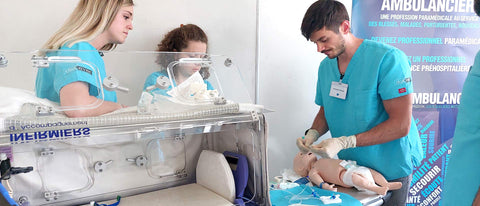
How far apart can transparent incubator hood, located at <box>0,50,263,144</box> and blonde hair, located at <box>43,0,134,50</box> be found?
0.13 metres

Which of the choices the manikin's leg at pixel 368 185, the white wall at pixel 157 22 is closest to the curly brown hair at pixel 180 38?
the white wall at pixel 157 22

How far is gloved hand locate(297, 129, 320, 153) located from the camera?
6.98 ft

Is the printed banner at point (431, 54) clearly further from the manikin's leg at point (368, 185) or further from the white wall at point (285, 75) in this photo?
the manikin's leg at point (368, 185)

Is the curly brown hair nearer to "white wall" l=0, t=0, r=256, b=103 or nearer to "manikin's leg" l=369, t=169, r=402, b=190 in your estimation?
"white wall" l=0, t=0, r=256, b=103

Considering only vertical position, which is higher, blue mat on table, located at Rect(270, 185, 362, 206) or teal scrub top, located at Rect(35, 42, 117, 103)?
teal scrub top, located at Rect(35, 42, 117, 103)

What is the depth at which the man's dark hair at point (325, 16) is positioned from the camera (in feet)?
6.49

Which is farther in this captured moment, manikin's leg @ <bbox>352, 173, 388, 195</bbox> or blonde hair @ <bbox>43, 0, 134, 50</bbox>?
manikin's leg @ <bbox>352, 173, 388, 195</bbox>

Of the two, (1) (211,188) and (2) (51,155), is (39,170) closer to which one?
(2) (51,155)

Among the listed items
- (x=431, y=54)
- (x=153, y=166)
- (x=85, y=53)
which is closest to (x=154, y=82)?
(x=85, y=53)

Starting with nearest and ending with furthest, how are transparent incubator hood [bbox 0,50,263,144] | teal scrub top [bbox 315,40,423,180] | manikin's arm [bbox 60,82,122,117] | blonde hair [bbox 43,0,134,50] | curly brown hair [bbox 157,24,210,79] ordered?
transparent incubator hood [bbox 0,50,263,144] < manikin's arm [bbox 60,82,122,117] < blonde hair [bbox 43,0,134,50] < teal scrub top [bbox 315,40,423,180] < curly brown hair [bbox 157,24,210,79]

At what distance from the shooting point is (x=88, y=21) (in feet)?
4.75

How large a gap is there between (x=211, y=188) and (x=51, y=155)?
0.69 meters

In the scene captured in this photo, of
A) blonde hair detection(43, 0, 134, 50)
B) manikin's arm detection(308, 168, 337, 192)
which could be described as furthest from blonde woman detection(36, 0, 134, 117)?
manikin's arm detection(308, 168, 337, 192)

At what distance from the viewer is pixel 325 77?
229 cm
